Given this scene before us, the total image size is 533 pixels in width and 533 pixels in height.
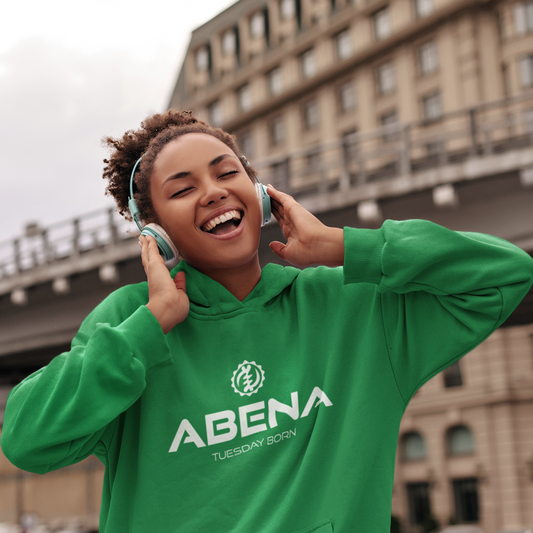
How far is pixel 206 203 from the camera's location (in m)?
2.17

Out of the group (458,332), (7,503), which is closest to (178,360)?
(458,332)

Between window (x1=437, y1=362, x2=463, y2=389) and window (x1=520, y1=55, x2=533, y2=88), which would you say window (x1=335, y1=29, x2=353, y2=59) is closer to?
window (x1=520, y1=55, x2=533, y2=88)

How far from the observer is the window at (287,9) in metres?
47.8

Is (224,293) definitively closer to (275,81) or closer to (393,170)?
(393,170)

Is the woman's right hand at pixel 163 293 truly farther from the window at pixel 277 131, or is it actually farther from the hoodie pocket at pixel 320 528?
the window at pixel 277 131

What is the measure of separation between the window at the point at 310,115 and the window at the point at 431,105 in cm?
794

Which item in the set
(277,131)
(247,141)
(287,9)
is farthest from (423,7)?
(247,141)

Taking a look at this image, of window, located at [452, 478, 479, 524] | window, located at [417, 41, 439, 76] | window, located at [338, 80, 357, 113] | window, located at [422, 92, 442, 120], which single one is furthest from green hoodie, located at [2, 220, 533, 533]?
window, located at [338, 80, 357, 113]

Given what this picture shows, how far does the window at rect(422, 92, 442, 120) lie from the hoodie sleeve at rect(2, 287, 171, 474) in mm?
38681

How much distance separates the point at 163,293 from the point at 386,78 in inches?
1657

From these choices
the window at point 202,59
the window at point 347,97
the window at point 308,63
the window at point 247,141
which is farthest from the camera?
the window at point 202,59

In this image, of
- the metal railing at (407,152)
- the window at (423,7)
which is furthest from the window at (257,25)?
the metal railing at (407,152)

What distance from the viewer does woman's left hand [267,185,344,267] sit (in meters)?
2.14

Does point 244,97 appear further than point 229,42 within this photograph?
No
